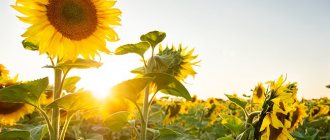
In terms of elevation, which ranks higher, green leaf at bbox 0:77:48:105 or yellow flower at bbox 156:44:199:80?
yellow flower at bbox 156:44:199:80

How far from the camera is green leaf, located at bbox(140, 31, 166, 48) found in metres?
2.57

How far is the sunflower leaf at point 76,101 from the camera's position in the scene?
6.21 feet

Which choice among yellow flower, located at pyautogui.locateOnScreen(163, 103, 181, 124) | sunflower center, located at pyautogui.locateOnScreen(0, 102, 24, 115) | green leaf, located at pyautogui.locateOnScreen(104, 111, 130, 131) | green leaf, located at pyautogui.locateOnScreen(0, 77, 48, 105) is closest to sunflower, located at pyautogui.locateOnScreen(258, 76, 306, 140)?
green leaf, located at pyautogui.locateOnScreen(104, 111, 130, 131)

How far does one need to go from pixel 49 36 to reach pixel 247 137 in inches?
57.9

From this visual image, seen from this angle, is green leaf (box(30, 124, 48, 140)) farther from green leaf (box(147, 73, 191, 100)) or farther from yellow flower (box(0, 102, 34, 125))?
yellow flower (box(0, 102, 34, 125))

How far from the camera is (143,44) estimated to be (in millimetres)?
2562

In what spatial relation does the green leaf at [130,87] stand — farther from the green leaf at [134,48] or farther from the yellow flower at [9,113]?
the yellow flower at [9,113]

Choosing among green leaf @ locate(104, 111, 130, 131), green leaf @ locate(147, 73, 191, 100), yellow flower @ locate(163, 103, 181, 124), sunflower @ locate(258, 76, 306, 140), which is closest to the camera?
green leaf @ locate(147, 73, 191, 100)

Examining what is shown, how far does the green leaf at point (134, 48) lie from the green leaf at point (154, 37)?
0.16 ft

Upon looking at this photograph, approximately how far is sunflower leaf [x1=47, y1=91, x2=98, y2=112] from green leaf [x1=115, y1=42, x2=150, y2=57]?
1.85ft

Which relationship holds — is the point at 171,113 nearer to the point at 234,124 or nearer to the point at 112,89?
the point at 234,124

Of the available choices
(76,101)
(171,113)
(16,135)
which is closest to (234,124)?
(76,101)

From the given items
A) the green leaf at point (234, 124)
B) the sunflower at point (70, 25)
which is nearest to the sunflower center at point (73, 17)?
the sunflower at point (70, 25)

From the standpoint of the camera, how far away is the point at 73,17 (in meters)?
2.83
